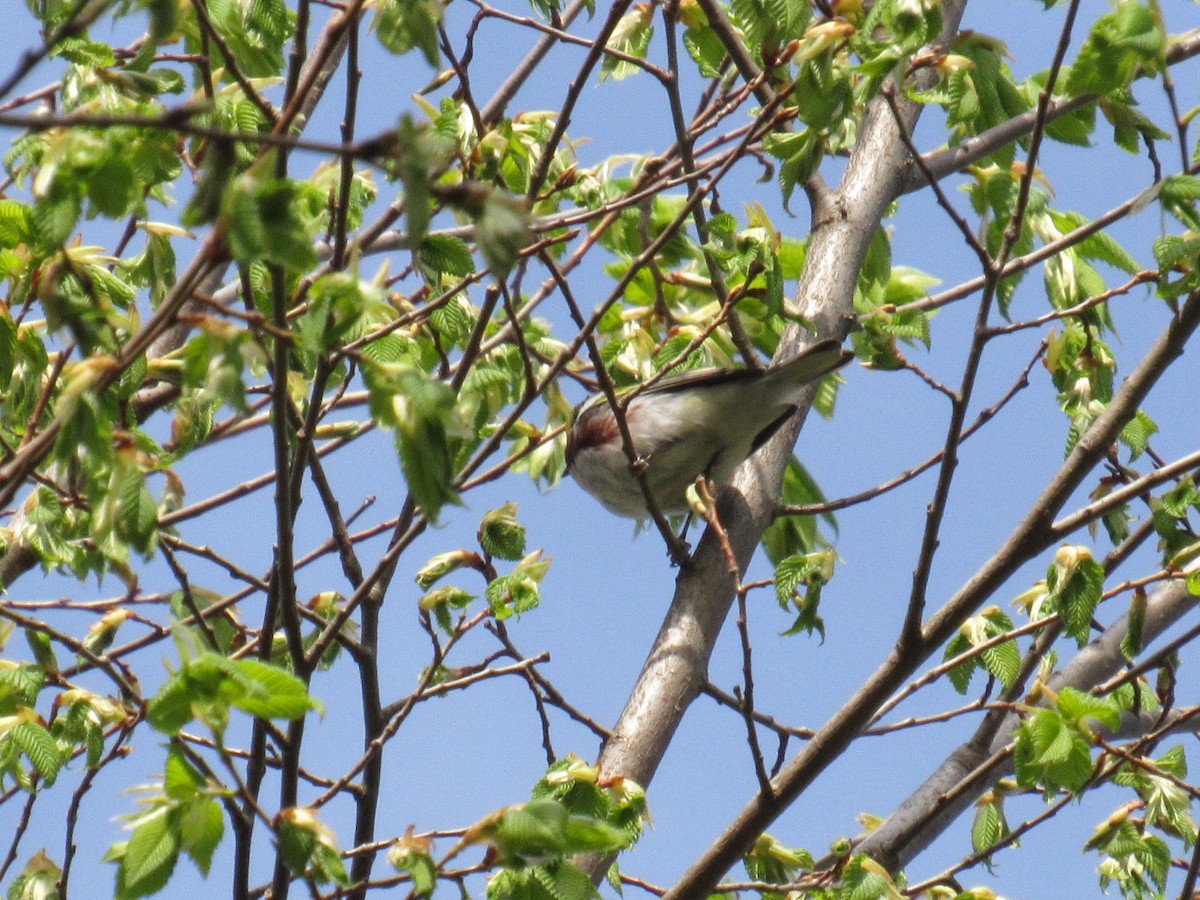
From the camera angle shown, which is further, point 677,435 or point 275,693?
point 677,435

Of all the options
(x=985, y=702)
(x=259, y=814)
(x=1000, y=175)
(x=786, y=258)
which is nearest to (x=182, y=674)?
(x=259, y=814)

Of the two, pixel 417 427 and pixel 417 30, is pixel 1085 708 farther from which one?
pixel 417 30

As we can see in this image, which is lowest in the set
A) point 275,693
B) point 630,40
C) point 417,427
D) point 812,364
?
point 275,693

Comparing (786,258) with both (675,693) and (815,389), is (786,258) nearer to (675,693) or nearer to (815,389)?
(815,389)

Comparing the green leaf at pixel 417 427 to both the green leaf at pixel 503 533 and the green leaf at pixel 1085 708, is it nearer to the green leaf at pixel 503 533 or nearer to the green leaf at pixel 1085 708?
the green leaf at pixel 1085 708

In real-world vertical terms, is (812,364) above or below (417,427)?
above

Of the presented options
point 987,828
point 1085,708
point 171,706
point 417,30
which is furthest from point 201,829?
point 987,828

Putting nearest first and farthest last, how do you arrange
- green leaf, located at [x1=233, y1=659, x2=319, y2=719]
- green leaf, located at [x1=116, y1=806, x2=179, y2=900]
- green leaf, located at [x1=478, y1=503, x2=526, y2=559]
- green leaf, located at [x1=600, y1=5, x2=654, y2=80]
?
green leaf, located at [x1=233, y1=659, x2=319, y2=719]
green leaf, located at [x1=116, y1=806, x2=179, y2=900]
green leaf, located at [x1=478, y1=503, x2=526, y2=559]
green leaf, located at [x1=600, y1=5, x2=654, y2=80]

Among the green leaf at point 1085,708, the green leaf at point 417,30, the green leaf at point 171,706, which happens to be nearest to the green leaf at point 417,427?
the green leaf at point 417,30

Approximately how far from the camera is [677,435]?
623 cm

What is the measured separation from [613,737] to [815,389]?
6.35 ft

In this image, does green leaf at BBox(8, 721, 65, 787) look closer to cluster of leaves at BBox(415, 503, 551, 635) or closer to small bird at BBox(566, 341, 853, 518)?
cluster of leaves at BBox(415, 503, 551, 635)

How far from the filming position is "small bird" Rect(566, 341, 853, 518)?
18.6 feet

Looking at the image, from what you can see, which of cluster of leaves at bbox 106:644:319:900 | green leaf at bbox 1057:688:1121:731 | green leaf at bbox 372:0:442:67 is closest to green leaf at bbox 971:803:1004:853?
green leaf at bbox 1057:688:1121:731
